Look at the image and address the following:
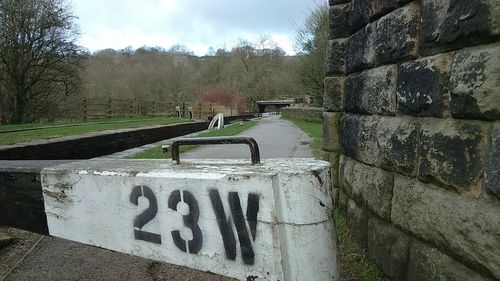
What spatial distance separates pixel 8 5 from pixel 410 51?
85.4ft

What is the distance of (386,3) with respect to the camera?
277 cm

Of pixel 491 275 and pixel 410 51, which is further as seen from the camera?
pixel 410 51

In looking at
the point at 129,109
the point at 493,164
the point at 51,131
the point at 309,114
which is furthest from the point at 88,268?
the point at 129,109

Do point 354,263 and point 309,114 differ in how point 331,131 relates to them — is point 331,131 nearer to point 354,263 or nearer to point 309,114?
point 354,263

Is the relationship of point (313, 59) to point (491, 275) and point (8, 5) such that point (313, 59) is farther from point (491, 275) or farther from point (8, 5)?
point (491, 275)

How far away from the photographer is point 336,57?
165 inches

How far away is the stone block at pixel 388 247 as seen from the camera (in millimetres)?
2428

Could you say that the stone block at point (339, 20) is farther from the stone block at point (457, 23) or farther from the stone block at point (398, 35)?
the stone block at point (457, 23)

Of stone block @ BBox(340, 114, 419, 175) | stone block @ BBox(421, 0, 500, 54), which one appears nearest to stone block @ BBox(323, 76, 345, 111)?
stone block @ BBox(340, 114, 419, 175)

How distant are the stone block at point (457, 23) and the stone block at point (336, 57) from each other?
1.82m

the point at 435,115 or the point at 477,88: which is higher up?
the point at 477,88

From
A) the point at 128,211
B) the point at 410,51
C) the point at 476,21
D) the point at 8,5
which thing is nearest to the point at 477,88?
the point at 476,21

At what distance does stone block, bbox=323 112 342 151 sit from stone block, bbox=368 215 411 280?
1.31 meters

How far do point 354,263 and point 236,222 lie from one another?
186cm
